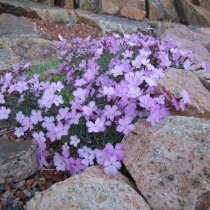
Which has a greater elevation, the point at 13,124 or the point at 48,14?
the point at 13,124

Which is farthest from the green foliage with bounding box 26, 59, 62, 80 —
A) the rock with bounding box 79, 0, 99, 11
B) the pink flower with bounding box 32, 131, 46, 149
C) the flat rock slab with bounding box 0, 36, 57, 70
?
the rock with bounding box 79, 0, 99, 11

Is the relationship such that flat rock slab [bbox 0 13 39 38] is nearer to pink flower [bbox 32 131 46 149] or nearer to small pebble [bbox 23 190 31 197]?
pink flower [bbox 32 131 46 149]

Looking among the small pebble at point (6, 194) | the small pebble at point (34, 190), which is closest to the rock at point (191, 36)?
the small pebble at point (34, 190)

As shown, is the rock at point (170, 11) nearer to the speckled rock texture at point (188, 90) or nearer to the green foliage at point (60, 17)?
the green foliage at point (60, 17)

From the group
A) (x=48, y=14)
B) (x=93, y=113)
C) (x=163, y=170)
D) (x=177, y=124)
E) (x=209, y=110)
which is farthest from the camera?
(x=48, y=14)

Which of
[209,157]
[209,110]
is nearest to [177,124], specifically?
[209,157]

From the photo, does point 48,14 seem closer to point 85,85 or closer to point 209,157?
point 85,85

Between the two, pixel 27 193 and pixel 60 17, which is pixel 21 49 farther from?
pixel 27 193
